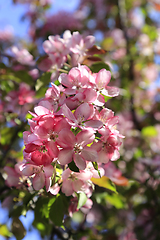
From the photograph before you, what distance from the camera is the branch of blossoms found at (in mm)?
736

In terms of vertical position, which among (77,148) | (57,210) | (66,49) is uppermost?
(66,49)

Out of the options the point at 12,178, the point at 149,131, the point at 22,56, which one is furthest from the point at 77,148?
the point at 149,131

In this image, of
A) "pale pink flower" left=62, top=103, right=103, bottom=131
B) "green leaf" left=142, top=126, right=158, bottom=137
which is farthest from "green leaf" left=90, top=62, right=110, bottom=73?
"green leaf" left=142, top=126, right=158, bottom=137

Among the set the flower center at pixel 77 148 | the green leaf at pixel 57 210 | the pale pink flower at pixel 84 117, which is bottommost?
the green leaf at pixel 57 210

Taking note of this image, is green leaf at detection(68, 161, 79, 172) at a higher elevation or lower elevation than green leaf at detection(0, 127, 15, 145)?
higher

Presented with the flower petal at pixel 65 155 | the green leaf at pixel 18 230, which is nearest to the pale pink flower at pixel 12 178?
the green leaf at pixel 18 230

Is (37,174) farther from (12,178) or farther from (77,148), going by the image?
(12,178)

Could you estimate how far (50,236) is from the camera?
57.1 inches

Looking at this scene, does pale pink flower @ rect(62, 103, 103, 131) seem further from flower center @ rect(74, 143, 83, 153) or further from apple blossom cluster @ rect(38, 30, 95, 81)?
apple blossom cluster @ rect(38, 30, 95, 81)

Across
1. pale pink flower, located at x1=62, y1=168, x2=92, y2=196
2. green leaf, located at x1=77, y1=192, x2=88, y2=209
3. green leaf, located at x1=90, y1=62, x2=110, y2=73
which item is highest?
green leaf, located at x1=90, y1=62, x2=110, y2=73

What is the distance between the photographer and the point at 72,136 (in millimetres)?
736

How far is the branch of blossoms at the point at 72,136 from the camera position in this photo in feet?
2.42

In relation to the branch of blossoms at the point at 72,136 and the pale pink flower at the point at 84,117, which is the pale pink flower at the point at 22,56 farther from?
the pale pink flower at the point at 84,117

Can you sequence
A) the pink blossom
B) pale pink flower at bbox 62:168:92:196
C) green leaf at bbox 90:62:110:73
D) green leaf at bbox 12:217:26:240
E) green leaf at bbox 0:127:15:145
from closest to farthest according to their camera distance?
the pink blossom
pale pink flower at bbox 62:168:92:196
green leaf at bbox 12:217:26:240
green leaf at bbox 90:62:110:73
green leaf at bbox 0:127:15:145
